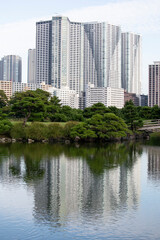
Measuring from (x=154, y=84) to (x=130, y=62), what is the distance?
3067cm

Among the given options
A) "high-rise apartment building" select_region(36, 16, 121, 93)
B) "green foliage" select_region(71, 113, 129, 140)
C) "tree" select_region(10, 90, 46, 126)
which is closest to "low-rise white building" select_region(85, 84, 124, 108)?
"high-rise apartment building" select_region(36, 16, 121, 93)

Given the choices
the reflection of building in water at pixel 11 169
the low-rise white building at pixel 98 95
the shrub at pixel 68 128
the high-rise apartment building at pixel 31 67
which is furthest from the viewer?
the high-rise apartment building at pixel 31 67

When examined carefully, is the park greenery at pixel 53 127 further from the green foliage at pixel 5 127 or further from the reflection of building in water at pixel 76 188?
the reflection of building in water at pixel 76 188

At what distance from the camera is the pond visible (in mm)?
12383

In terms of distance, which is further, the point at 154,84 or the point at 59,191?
the point at 154,84

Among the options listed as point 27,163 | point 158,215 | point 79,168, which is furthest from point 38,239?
point 27,163

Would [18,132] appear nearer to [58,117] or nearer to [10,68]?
[58,117]

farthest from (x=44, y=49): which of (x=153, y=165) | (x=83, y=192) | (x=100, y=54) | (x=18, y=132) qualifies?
(x=83, y=192)

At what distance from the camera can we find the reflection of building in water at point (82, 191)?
14.5m

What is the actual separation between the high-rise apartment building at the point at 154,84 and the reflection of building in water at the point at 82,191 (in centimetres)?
11573

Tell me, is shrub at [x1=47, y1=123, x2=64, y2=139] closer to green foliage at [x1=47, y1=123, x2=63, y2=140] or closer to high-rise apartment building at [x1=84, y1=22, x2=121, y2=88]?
green foliage at [x1=47, y1=123, x2=63, y2=140]

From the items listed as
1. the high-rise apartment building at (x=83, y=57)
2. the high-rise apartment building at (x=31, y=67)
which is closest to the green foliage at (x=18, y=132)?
the high-rise apartment building at (x=83, y=57)

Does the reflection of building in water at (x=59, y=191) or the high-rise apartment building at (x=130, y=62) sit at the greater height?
the high-rise apartment building at (x=130, y=62)

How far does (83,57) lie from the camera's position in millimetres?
149875
